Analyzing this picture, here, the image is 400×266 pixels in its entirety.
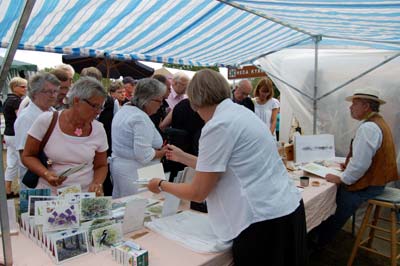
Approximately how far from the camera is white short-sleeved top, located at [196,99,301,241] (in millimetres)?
1217

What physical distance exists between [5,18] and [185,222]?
1.96 metres

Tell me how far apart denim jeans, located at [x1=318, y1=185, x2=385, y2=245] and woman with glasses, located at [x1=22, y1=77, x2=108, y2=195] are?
1922mm

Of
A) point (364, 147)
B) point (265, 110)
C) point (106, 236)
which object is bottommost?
point (106, 236)

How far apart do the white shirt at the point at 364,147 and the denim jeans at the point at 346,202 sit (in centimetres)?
19

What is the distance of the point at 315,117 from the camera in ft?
13.9

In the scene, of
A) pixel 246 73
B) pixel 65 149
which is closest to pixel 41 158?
pixel 65 149

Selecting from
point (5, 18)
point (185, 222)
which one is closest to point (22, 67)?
point (5, 18)

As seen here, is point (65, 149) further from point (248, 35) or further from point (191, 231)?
point (248, 35)

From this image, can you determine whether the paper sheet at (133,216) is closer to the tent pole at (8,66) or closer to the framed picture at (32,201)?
the framed picture at (32,201)

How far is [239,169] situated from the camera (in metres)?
1.24

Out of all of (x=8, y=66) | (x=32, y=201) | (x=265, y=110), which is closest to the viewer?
(x=8, y=66)

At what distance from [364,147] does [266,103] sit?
7.51 feet

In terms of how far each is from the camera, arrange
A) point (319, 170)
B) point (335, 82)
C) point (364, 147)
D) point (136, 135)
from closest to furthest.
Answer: point (136, 135) < point (364, 147) < point (319, 170) < point (335, 82)

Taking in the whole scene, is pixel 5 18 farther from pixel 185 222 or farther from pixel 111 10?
pixel 185 222
